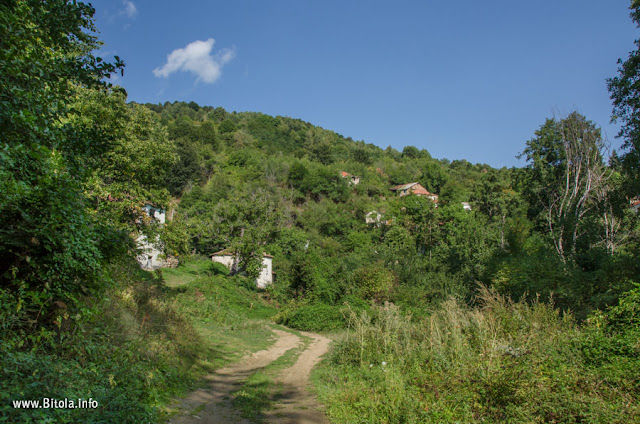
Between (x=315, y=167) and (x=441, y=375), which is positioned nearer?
(x=441, y=375)

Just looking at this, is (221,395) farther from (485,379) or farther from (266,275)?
(266,275)

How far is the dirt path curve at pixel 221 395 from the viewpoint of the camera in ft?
21.1

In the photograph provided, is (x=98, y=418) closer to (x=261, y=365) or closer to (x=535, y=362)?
(x=535, y=362)

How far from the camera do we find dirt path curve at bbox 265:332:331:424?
22.1 ft

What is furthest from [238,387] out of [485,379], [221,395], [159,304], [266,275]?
[266,275]

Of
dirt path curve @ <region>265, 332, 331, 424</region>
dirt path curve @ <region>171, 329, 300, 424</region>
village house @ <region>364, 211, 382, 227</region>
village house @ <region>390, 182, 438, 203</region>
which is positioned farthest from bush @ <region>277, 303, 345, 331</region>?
village house @ <region>390, 182, 438, 203</region>

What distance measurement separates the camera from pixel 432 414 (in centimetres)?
607

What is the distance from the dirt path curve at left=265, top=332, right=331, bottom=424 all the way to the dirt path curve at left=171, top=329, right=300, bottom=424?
0.79 m

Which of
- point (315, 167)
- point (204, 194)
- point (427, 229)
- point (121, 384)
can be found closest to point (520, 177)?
point (427, 229)

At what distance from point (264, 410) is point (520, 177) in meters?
35.3

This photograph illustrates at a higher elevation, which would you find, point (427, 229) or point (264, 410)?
point (427, 229)

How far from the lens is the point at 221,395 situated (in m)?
8.27

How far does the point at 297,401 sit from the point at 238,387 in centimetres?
190

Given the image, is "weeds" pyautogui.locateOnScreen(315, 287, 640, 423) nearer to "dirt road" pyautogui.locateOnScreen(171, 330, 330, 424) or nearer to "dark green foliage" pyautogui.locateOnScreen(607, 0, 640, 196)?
"dirt road" pyautogui.locateOnScreen(171, 330, 330, 424)
